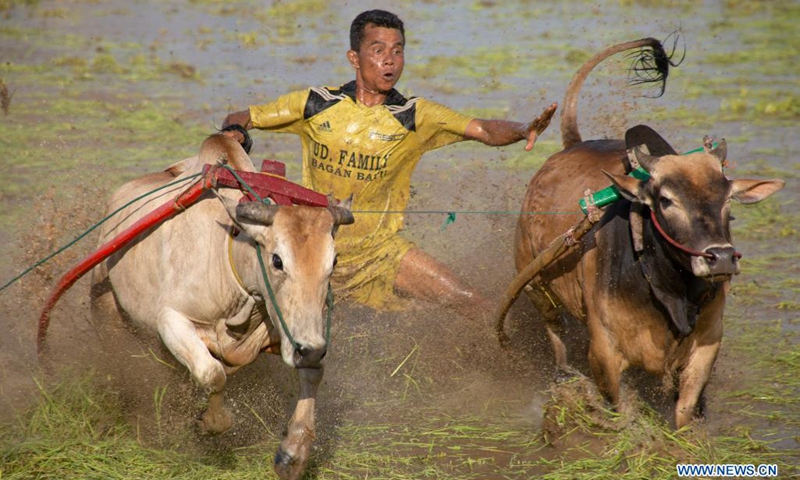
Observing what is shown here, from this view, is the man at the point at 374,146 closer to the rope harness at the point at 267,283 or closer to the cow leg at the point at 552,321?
the cow leg at the point at 552,321

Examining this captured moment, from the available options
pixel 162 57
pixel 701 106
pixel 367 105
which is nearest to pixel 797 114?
pixel 701 106

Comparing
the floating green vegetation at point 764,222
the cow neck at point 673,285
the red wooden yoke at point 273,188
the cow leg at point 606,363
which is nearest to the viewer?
the red wooden yoke at point 273,188

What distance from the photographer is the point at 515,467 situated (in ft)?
16.7

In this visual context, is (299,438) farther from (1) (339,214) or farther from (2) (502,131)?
(2) (502,131)

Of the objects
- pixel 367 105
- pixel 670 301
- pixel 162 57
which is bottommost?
pixel 162 57

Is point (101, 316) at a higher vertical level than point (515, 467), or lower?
higher

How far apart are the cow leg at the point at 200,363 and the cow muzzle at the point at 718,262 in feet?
6.26

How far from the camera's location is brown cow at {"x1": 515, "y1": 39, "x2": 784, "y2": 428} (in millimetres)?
4371

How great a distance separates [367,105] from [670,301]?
2.02 metres

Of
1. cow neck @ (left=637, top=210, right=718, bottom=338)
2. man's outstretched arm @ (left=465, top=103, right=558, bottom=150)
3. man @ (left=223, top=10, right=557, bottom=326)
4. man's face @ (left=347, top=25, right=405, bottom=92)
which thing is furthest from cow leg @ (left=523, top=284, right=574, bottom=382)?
man's face @ (left=347, top=25, right=405, bottom=92)

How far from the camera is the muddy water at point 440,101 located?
6.13m

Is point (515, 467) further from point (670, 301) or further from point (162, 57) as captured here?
point (162, 57)

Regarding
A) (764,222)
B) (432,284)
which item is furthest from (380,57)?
(764,222)

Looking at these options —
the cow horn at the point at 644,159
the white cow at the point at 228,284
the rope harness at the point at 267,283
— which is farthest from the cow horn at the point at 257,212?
the cow horn at the point at 644,159
